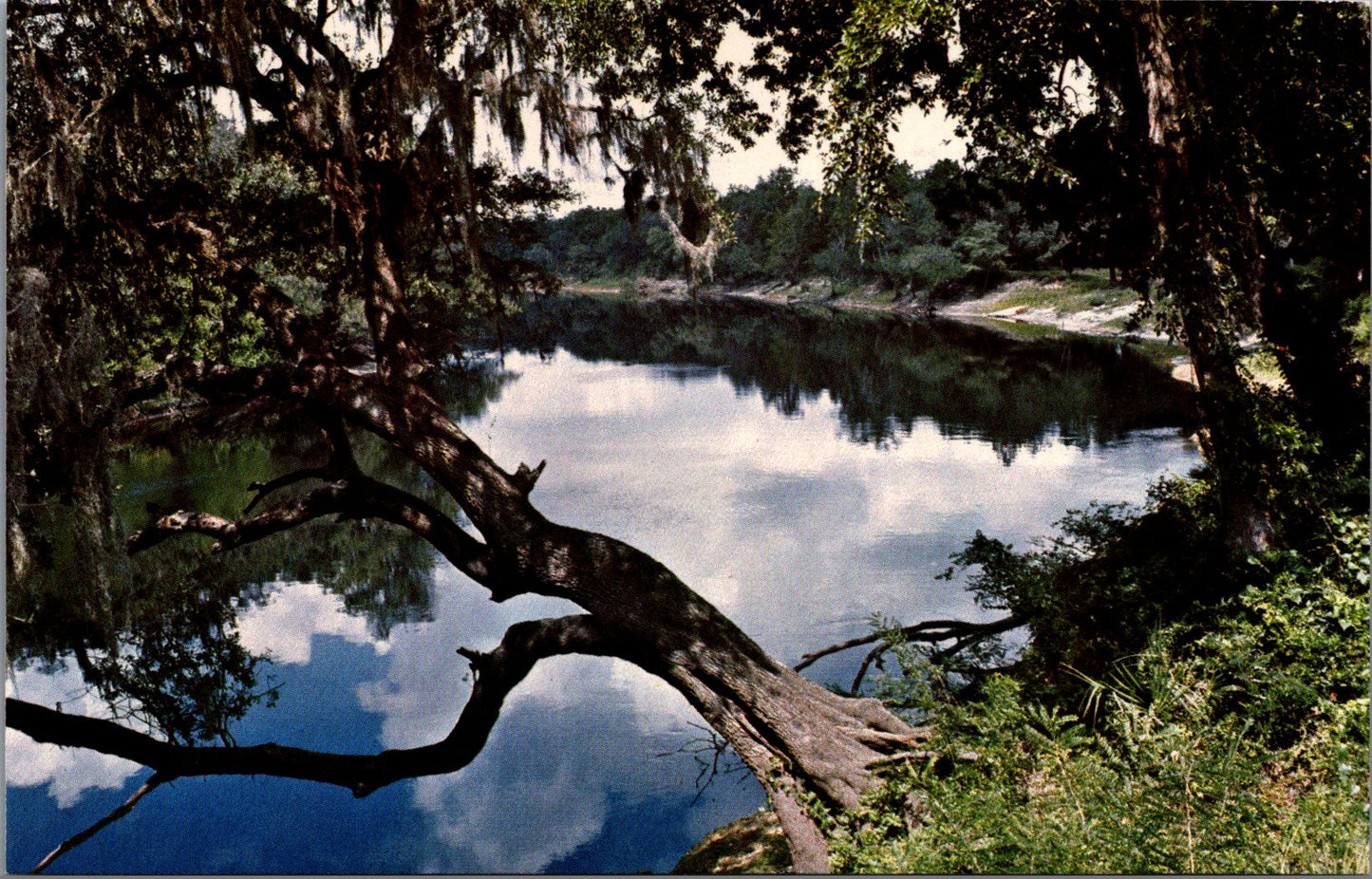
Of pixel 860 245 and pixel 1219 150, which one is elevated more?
pixel 1219 150

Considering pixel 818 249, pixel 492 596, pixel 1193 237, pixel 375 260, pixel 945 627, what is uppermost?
pixel 818 249

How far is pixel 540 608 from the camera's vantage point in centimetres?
924

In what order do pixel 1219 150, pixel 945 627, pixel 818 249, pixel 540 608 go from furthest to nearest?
pixel 818 249 < pixel 540 608 < pixel 945 627 < pixel 1219 150

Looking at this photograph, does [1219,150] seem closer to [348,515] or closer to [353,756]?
[348,515]

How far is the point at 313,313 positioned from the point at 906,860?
1658 cm

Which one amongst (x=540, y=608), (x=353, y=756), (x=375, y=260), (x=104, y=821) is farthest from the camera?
(x=540, y=608)

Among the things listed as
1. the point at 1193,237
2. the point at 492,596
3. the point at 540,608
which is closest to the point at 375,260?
the point at 492,596

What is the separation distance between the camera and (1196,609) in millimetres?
4812

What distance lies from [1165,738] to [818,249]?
52.4 metres

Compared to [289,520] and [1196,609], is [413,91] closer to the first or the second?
[289,520]

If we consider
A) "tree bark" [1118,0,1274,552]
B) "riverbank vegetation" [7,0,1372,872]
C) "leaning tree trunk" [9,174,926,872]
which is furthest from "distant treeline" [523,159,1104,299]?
"leaning tree trunk" [9,174,926,872]

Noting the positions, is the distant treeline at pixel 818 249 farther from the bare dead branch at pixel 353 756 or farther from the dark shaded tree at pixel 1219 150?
the bare dead branch at pixel 353 756

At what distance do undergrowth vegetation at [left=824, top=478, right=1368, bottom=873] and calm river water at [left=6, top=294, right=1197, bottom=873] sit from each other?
7.62ft

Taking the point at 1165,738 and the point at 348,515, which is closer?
the point at 1165,738
